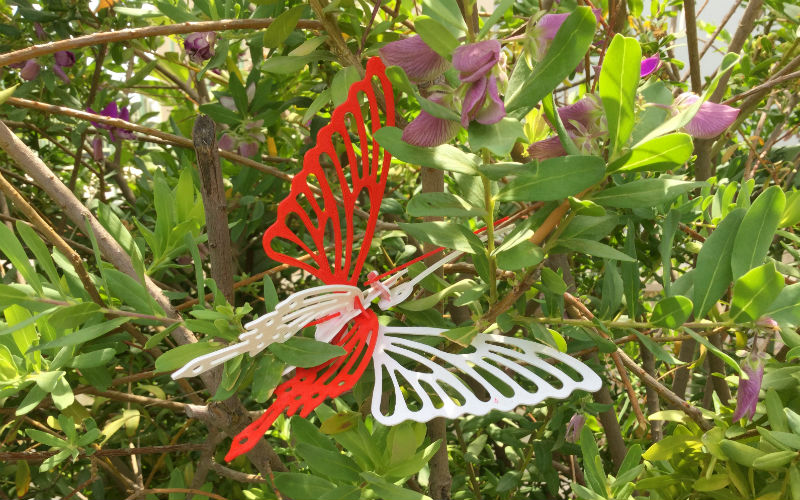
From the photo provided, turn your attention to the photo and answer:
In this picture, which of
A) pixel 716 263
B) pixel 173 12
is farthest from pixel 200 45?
pixel 716 263

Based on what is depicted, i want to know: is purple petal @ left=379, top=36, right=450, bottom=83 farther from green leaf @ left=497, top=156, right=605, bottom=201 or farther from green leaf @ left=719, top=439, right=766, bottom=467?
green leaf @ left=719, top=439, right=766, bottom=467

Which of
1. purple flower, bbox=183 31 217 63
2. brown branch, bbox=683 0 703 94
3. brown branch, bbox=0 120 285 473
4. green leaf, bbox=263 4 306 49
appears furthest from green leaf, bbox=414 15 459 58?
brown branch, bbox=683 0 703 94

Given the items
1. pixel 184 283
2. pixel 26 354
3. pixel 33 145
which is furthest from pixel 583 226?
pixel 33 145

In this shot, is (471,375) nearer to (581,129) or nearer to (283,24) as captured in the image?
(581,129)

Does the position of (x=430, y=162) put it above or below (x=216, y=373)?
above

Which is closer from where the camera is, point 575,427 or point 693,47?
point 575,427

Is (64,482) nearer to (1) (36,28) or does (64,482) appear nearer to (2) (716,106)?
(1) (36,28)
